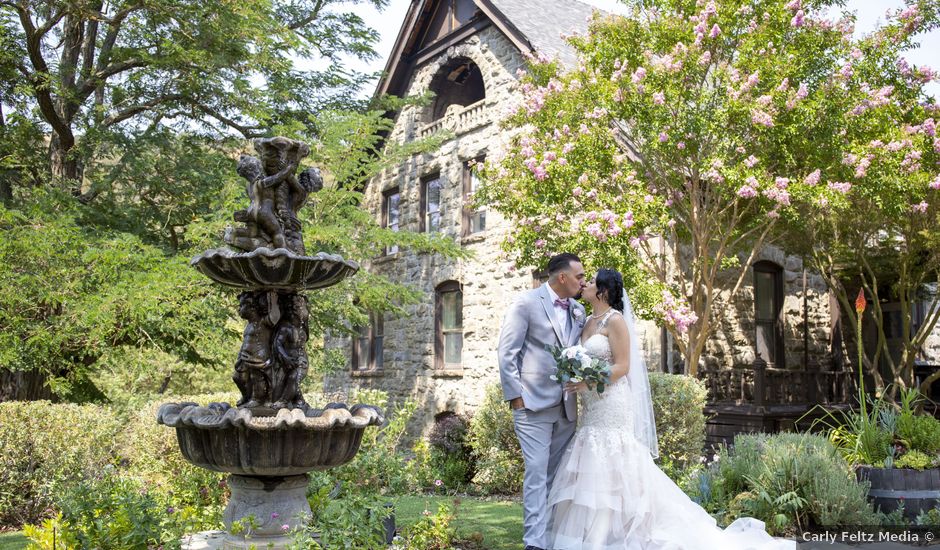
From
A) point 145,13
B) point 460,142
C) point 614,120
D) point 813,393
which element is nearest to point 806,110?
point 614,120

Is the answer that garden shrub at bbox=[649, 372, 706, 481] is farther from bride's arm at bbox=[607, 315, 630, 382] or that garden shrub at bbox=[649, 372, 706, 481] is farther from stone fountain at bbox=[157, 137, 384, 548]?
stone fountain at bbox=[157, 137, 384, 548]

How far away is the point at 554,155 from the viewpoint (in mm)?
11148

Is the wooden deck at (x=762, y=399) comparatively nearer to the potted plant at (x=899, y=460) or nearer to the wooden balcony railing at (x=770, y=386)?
the wooden balcony railing at (x=770, y=386)

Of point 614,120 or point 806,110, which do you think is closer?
point 806,110

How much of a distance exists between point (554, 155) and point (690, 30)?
266 cm

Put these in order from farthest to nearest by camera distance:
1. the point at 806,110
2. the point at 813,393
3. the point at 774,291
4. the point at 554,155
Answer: the point at 774,291
the point at 813,393
the point at 554,155
the point at 806,110

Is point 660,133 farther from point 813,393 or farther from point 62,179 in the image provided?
point 62,179

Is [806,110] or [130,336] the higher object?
[806,110]

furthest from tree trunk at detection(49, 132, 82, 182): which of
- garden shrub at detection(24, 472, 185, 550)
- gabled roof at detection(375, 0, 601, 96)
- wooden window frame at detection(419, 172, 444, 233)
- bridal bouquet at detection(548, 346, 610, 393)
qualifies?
bridal bouquet at detection(548, 346, 610, 393)

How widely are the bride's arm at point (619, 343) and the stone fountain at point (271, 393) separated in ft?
6.19

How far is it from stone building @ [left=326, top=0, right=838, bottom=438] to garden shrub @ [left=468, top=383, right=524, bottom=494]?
2938 mm

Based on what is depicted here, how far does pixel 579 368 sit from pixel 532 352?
0.49 m

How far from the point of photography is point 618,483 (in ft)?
17.9

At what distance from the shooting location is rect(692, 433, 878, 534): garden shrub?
6.23m
